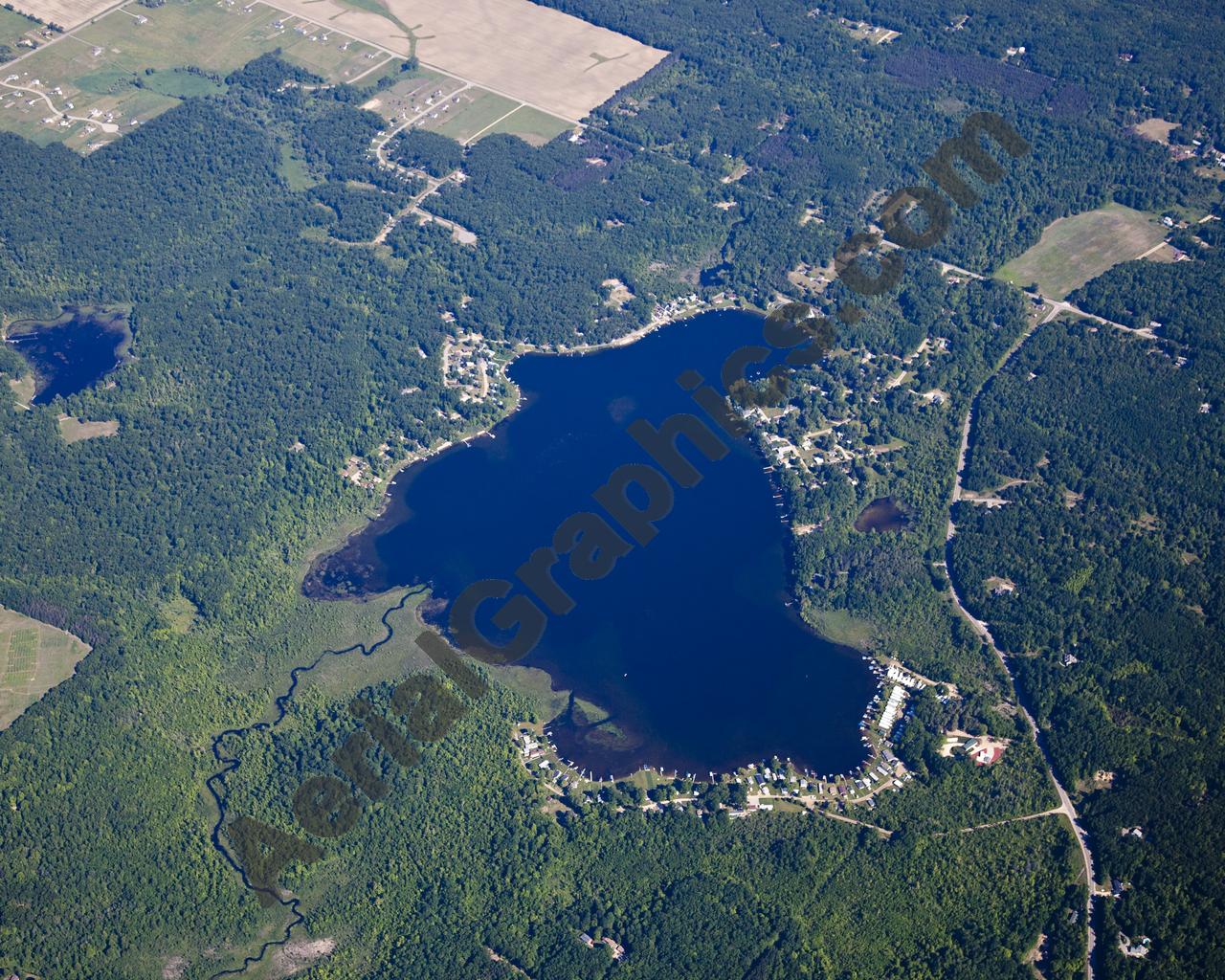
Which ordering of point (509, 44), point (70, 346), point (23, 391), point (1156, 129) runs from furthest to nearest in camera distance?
point (509, 44), point (1156, 129), point (70, 346), point (23, 391)

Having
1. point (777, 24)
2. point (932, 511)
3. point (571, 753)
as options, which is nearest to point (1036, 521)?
→ point (932, 511)

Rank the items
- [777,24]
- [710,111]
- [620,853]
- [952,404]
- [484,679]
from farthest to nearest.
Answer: [777,24], [710,111], [952,404], [484,679], [620,853]

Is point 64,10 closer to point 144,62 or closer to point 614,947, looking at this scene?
point 144,62

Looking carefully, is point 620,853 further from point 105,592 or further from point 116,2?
point 116,2

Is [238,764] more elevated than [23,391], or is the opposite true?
[23,391]

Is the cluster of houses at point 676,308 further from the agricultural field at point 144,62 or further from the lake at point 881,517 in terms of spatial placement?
the agricultural field at point 144,62

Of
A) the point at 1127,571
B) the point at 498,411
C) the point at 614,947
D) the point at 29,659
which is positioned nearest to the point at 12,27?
the point at 498,411

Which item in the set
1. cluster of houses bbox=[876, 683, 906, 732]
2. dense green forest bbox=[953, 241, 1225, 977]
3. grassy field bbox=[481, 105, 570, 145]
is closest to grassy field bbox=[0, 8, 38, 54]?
grassy field bbox=[481, 105, 570, 145]
